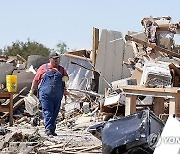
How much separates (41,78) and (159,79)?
246 cm

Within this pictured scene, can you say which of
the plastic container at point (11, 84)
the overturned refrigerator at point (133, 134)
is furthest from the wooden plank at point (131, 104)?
the plastic container at point (11, 84)

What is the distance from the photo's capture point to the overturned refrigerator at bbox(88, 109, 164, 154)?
635 centimetres

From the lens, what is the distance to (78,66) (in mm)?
16016

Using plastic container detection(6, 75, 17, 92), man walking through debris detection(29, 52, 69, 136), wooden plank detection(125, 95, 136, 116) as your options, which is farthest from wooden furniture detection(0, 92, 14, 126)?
wooden plank detection(125, 95, 136, 116)

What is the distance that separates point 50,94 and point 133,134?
3.04 metres

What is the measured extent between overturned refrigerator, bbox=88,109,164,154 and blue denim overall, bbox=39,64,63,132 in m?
2.56

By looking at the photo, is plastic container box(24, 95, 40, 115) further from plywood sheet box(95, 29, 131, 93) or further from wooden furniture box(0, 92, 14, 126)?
plywood sheet box(95, 29, 131, 93)

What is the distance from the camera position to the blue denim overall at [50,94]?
30.0ft

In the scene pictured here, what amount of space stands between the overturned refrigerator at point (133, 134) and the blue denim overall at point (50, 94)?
101 inches

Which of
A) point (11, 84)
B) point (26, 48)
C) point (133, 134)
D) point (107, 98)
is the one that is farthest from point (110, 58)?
point (26, 48)

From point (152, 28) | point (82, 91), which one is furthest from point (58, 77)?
point (82, 91)

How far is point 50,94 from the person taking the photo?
360 inches

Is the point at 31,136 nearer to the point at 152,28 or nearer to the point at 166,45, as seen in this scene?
the point at 152,28

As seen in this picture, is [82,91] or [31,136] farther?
[82,91]
